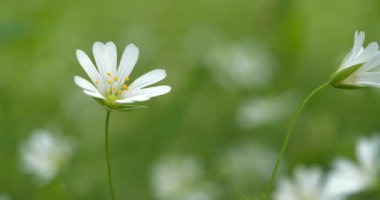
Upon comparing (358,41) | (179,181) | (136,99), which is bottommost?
(179,181)

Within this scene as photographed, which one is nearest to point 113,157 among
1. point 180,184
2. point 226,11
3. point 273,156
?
point 180,184

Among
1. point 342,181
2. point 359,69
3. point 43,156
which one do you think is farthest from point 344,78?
point 43,156

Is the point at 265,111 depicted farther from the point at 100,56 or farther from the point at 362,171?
the point at 100,56

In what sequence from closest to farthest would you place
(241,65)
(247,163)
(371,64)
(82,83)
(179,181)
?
(82,83), (371,64), (179,181), (247,163), (241,65)

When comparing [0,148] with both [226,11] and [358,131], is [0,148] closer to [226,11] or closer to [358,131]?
[358,131]

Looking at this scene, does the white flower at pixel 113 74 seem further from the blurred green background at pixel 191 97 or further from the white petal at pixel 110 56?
the blurred green background at pixel 191 97

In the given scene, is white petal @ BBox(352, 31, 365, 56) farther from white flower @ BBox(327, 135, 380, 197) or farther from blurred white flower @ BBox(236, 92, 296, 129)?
blurred white flower @ BBox(236, 92, 296, 129)
